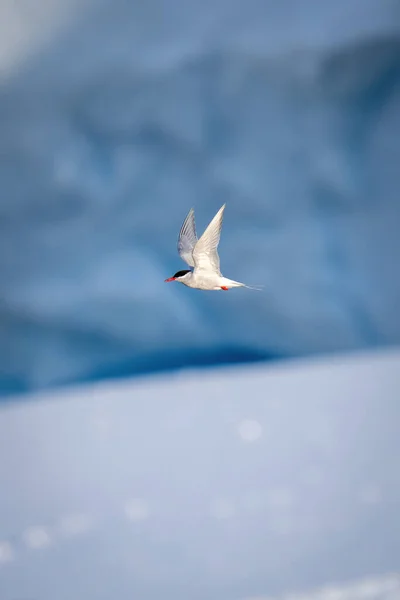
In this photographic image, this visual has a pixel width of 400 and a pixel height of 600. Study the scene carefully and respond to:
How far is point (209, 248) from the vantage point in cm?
300

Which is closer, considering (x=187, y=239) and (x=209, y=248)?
(x=209, y=248)

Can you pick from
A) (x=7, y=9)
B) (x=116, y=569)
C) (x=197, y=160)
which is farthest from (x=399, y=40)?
(x=116, y=569)

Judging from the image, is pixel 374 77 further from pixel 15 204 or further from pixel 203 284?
pixel 15 204

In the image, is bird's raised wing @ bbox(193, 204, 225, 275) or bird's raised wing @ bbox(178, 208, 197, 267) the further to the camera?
bird's raised wing @ bbox(178, 208, 197, 267)

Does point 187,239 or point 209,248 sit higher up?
point 187,239

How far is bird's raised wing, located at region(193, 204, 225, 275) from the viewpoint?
2.93 meters

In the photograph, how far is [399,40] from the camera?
369 centimetres

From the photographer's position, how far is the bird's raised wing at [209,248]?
2927 mm

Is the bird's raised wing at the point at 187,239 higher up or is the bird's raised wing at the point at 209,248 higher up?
the bird's raised wing at the point at 187,239

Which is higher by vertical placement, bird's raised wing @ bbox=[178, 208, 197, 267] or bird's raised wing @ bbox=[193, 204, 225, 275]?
bird's raised wing @ bbox=[178, 208, 197, 267]

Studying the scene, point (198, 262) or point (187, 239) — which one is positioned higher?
point (187, 239)

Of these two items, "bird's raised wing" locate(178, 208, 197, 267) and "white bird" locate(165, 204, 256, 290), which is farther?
"bird's raised wing" locate(178, 208, 197, 267)

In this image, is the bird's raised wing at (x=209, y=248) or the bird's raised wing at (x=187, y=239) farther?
the bird's raised wing at (x=187, y=239)

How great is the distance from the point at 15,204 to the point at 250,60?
1136 mm
